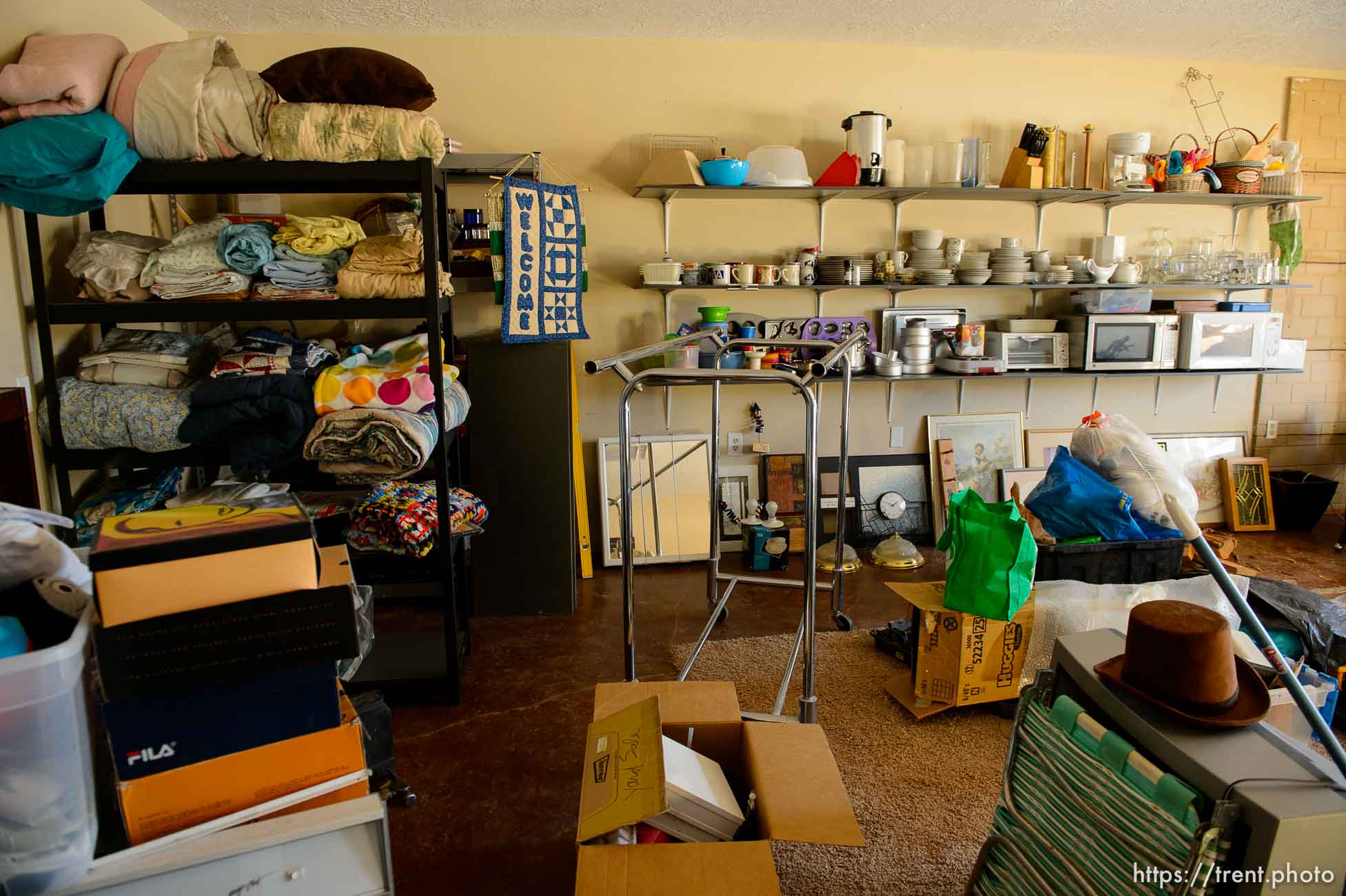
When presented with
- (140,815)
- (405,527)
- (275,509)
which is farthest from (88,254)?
(140,815)

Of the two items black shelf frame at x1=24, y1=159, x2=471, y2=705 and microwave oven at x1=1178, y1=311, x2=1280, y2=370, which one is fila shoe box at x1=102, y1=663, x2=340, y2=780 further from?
microwave oven at x1=1178, y1=311, x2=1280, y2=370

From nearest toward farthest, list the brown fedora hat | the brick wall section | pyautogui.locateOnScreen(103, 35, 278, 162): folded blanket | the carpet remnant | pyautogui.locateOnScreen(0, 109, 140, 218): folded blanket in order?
the brown fedora hat → the carpet remnant → pyautogui.locateOnScreen(0, 109, 140, 218): folded blanket → pyautogui.locateOnScreen(103, 35, 278, 162): folded blanket → the brick wall section

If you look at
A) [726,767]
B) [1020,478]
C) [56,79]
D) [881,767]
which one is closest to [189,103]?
[56,79]

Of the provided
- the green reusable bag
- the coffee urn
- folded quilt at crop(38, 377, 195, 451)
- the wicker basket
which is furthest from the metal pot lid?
folded quilt at crop(38, 377, 195, 451)

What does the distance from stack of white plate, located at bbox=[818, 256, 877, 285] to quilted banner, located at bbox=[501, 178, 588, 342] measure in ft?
4.14

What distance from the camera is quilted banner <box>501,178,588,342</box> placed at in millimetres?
3275

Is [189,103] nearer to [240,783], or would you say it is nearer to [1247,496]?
[240,783]

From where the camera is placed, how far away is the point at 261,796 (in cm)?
119

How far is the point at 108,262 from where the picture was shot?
251 cm

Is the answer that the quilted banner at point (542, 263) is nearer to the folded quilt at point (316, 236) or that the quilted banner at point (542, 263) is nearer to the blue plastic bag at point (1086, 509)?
the folded quilt at point (316, 236)

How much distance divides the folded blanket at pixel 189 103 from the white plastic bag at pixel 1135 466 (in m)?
3.03

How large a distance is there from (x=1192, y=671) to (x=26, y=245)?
327 cm

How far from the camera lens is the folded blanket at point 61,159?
2.12m

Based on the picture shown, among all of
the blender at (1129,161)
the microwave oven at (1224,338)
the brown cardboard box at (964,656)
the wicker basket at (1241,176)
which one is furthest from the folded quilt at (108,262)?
the wicker basket at (1241,176)
